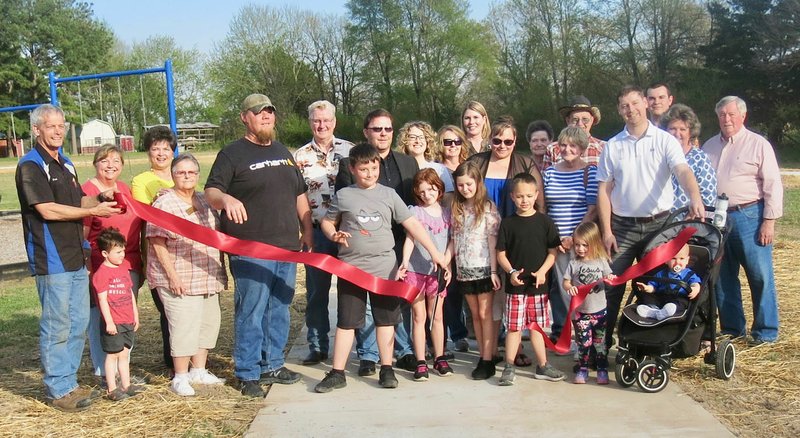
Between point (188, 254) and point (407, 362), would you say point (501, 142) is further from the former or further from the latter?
point (188, 254)

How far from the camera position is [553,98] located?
43.8 meters

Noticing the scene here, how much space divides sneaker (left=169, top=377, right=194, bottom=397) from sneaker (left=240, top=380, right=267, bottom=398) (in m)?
0.35

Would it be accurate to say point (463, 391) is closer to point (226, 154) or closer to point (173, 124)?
point (226, 154)

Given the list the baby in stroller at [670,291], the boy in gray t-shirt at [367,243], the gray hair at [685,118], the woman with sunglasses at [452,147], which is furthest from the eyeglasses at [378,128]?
the gray hair at [685,118]

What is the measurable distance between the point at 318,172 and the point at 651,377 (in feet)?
9.01

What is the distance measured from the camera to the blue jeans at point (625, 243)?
17.5ft

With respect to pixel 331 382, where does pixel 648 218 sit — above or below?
above

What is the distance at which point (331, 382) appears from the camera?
16.7 feet

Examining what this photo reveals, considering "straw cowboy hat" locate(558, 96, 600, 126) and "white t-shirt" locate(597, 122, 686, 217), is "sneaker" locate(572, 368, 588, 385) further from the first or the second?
"straw cowboy hat" locate(558, 96, 600, 126)

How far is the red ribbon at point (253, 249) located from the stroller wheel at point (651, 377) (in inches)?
62.3

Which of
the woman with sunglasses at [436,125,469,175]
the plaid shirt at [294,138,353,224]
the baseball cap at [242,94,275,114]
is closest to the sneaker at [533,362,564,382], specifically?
the woman with sunglasses at [436,125,469,175]

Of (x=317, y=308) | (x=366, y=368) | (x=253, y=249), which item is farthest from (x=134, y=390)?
(x=366, y=368)

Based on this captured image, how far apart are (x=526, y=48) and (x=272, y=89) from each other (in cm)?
1724

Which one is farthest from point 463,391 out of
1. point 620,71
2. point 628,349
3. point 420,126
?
point 620,71
